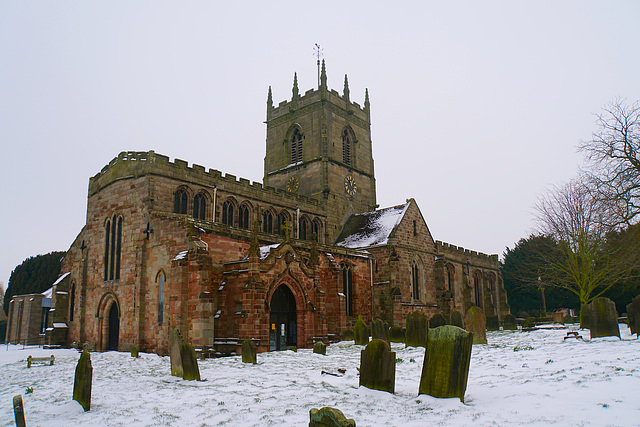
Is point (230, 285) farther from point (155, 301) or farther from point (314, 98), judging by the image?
point (314, 98)

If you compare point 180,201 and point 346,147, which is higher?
point 346,147

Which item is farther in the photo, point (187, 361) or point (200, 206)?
point (200, 206)

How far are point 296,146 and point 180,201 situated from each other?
54.3ft

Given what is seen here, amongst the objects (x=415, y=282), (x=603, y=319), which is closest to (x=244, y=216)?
(x=415, y=282)

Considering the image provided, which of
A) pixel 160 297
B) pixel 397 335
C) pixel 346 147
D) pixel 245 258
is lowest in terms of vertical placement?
pixel 397 335

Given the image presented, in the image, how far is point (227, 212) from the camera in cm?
2861

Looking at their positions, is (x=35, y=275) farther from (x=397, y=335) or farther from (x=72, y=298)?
(x=397, y=335)

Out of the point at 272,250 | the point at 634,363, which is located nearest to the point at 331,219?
the point at 272,250

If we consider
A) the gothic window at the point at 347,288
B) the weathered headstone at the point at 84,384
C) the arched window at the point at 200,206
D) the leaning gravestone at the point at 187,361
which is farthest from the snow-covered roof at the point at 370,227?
the weathered headstone at the point at 84,384

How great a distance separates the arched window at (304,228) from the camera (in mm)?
34334

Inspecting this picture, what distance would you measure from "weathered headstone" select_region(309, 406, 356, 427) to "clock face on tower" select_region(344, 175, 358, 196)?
33200mm

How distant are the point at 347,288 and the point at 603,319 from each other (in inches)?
626

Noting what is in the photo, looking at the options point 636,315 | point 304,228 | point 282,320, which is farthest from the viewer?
point 304,228

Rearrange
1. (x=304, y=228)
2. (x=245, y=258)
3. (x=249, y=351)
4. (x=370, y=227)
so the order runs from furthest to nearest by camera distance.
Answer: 1. (x=304, y=228)
2. (x=370, y=227)
3. (x=245, y=258)
4. (x=249, y=351)
